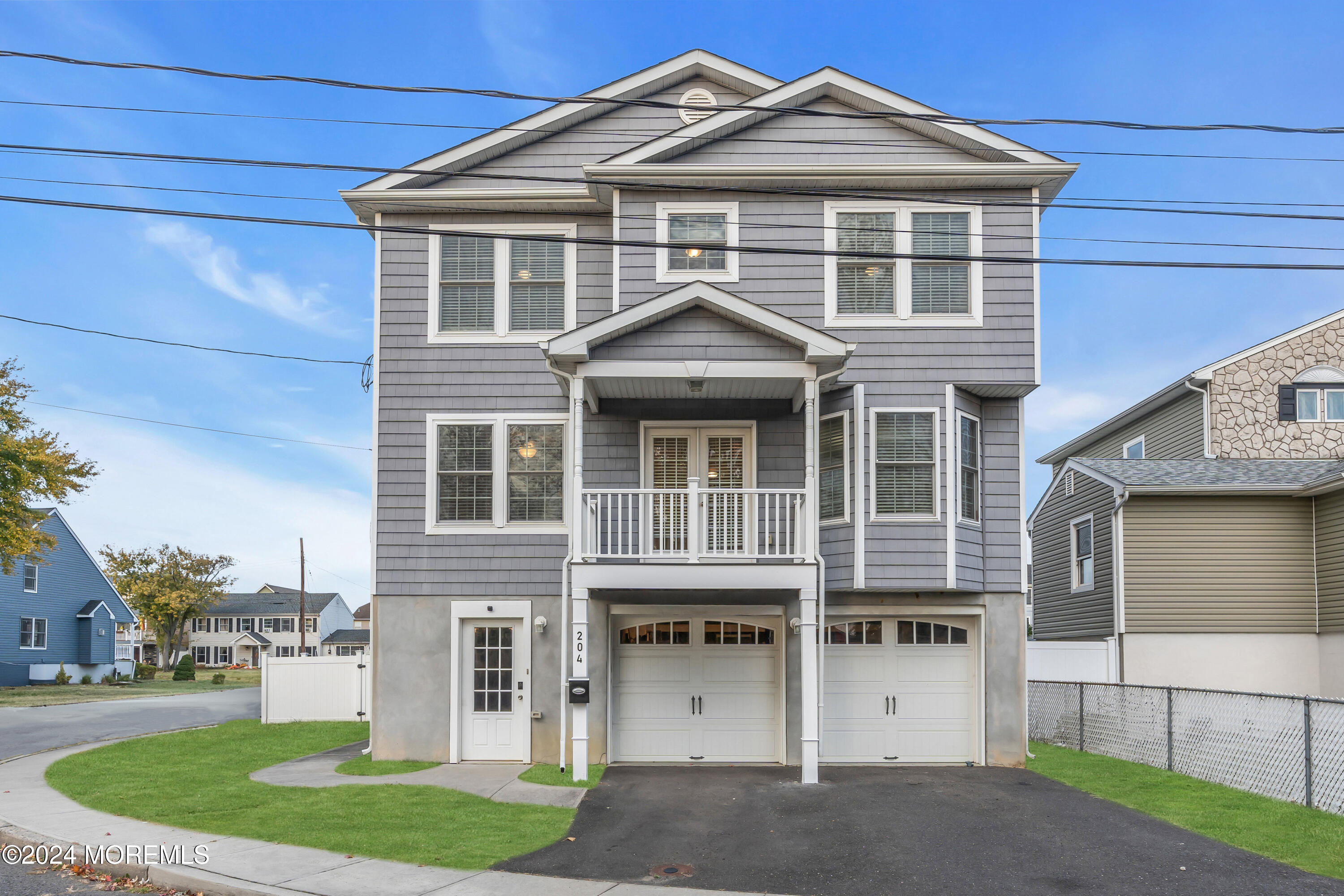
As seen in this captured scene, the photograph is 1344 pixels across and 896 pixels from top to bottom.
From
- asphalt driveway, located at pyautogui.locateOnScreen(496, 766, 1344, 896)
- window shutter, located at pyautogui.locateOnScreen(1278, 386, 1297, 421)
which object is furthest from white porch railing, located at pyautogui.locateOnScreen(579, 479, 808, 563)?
window shutter, located at pyautogui.locateOnScreen(1278, 386, 1297, 421)

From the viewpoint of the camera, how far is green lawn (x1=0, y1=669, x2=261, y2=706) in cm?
3050

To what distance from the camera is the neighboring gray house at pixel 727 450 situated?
44.8ft

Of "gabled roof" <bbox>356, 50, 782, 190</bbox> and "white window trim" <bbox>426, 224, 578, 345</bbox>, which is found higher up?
"gabled roof" <bbox>356, 50, 782, 190</bbox>

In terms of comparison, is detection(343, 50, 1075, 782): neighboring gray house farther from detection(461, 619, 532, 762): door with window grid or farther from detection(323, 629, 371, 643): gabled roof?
detection(323, 629, 371, 643): gabled roof

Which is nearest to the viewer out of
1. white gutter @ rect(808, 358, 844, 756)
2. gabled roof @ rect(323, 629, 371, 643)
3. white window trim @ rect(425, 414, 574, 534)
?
white gutter @ rect(808, 358, 844, 756)

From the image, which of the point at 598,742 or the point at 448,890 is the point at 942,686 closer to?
the point at 598,742

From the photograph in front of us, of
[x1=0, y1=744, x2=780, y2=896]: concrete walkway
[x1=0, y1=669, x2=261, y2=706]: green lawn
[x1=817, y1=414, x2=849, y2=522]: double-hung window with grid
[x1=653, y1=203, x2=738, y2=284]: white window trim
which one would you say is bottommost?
[x1=0, y1=669, x2=261, y2=706]: green lawn

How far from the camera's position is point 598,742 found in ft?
45.0

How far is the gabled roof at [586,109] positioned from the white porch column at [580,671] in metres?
6.55

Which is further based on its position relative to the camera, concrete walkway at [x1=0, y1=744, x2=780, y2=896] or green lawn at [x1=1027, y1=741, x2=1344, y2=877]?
green lawn at [x1=1027, y1=741, x2=1344, y2=877]

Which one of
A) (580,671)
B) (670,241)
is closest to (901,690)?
(580,671)

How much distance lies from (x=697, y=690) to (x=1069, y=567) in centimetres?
1195

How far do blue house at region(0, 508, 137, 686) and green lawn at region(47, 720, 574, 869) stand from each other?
3143cm

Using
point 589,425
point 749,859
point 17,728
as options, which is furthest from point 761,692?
point 17,728
